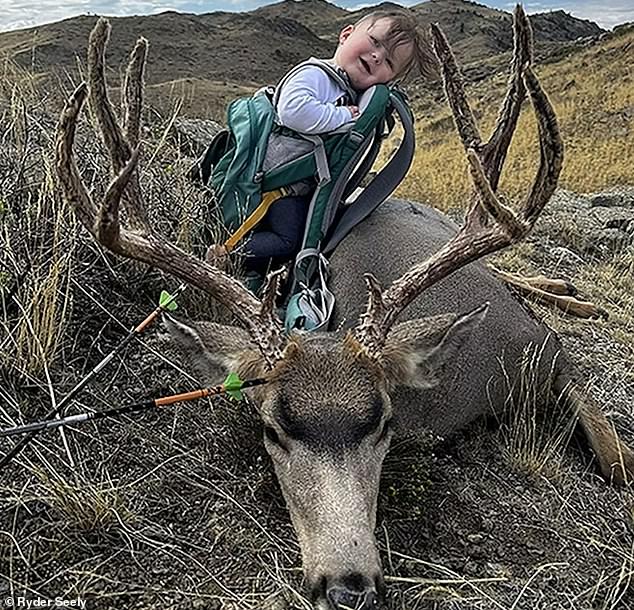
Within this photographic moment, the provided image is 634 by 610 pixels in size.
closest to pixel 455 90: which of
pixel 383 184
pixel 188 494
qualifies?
pixel 383 184

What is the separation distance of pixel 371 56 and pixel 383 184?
717 millimetres

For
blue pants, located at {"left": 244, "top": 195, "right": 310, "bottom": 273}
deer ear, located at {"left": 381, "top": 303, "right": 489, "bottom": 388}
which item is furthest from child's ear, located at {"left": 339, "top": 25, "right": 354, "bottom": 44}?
deer ear, located at {"left": 381, "top": 303, "right": 489, "bottom": 388}

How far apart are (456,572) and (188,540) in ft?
3.28

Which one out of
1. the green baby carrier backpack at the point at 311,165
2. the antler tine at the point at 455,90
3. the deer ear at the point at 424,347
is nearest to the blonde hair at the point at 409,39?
the green baby carrier backpack at the point at 311,165

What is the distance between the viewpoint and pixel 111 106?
3525 millimetres

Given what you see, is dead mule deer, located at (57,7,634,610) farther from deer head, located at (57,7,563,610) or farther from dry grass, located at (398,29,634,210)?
dry grass, located at (398,29,634,210)

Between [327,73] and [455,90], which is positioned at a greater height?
[455,90]

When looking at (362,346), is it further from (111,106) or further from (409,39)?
(409,39)

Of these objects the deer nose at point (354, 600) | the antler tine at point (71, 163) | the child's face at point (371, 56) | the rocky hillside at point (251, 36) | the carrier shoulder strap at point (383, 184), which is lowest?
the rocky hillside at point (251, 36)

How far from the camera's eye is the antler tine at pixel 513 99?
344 centimetres

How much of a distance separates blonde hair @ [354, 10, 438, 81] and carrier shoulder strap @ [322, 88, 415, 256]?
22 centimetres

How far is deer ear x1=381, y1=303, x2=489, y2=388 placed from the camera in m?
3.43

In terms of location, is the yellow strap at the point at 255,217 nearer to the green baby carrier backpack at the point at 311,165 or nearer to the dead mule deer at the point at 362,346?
the green baby carrier backpack at the point at 311,165

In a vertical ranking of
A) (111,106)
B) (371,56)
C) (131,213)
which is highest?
(371,56)
